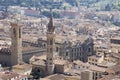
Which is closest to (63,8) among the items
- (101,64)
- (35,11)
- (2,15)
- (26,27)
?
(35,11)

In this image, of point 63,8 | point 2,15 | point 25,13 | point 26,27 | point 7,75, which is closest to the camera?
point 7,75

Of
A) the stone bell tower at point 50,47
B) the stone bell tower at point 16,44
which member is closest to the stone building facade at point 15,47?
the stone bell tower at point 16,44

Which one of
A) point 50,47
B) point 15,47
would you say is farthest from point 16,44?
point 50,47

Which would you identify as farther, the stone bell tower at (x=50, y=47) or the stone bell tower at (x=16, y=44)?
the stone bell tower at (x=16, y=44)

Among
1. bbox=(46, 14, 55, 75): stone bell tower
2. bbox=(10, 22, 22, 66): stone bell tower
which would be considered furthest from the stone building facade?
bbox=(46, 14, 55, 75): stone bell tower

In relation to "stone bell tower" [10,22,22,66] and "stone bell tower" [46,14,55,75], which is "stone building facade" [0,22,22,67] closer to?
"stone bell tower" [10,22,22,66]

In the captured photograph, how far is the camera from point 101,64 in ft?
170

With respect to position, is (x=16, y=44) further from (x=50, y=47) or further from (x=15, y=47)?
(x=50, y=47)

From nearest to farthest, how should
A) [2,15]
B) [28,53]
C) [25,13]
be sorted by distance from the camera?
[28,53]
[2,15]
[25,13]

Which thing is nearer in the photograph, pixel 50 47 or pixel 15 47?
pixel 50 47

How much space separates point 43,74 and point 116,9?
98934 mm

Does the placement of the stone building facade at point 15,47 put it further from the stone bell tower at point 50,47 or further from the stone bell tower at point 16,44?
the stone bell tower at point 50,47

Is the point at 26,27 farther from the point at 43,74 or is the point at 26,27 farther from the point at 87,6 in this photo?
the point at 87,6

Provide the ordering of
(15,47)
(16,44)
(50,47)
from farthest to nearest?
(15,47)
(16,44)
(50,47)
